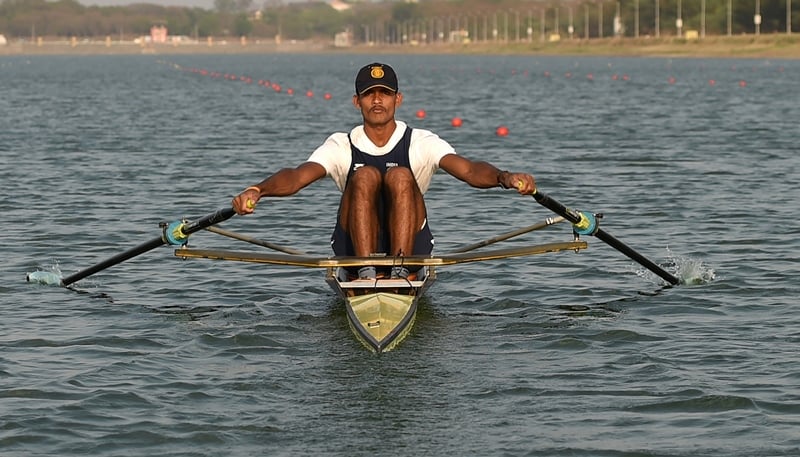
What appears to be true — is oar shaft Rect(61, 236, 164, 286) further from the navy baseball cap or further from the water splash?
the water splash

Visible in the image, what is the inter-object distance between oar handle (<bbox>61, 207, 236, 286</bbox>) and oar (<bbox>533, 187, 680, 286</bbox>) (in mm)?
3029

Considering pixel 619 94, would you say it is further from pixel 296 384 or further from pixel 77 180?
pixel 296 384

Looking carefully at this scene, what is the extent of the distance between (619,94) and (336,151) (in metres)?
57.9

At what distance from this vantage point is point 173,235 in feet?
47.6

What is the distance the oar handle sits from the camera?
13.9 meters

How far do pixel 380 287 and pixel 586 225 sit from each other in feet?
8.50

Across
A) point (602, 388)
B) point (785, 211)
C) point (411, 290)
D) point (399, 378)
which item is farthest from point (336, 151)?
point (785, 211)

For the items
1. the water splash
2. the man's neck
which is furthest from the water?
the man's neck

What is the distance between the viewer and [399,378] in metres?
11.5

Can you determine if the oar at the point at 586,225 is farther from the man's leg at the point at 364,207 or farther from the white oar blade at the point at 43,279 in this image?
the white oar blade at the point at 43,279

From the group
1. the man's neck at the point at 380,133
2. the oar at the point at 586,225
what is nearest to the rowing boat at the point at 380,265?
the oar at the point at 586,225

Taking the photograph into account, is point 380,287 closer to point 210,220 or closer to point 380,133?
point 380,133

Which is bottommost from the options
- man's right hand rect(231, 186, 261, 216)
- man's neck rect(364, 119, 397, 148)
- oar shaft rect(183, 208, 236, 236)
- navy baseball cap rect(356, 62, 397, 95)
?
oar shaft rect(183, 208, 236, 236)

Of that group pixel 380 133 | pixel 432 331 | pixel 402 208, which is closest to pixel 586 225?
pixel 432 331
